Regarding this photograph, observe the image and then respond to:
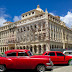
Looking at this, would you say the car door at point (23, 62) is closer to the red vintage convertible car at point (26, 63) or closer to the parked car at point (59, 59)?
the red vintage convertible car at point (26, 63)

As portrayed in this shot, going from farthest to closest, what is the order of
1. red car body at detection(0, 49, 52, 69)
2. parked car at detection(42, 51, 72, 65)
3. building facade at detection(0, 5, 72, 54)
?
building facade at detection(0, 5, 72, 54) < parked car at detection(42, 51, 72, 65) < red car body at detection(0, 49, 52, 69)

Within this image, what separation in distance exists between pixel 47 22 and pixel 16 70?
31.1 metres

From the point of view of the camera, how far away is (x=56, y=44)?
4266 centimetres

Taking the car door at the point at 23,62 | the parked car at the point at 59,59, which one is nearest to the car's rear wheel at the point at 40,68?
the car door at the point at 23,62

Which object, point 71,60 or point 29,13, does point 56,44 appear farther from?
point 71,60

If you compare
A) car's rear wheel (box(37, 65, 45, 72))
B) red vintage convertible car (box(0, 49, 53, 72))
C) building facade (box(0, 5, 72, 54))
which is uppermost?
building facade (box(0, 5, 72, 54))

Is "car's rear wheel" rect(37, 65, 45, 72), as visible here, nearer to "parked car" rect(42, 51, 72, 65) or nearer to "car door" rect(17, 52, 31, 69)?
"car door" rect(17, 52, 31, 69)

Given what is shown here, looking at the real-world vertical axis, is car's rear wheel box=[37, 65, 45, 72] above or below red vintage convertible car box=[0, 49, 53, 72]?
below

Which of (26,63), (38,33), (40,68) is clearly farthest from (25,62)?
(38,33)

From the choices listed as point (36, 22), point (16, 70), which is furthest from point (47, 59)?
point (36, 22)

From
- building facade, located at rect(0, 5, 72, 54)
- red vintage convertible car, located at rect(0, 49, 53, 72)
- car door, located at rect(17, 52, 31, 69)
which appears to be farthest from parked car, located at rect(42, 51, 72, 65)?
building facade, located at rect(0, 5, 72, 54)

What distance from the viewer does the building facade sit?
39000 mm

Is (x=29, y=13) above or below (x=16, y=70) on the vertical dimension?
above

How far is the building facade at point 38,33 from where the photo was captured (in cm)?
3900
